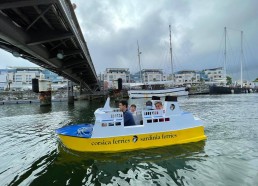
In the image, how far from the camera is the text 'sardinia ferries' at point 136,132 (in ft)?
37.9

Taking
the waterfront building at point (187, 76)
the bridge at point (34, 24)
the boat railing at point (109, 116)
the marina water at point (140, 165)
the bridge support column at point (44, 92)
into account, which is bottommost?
the marina water at point (140, 165)

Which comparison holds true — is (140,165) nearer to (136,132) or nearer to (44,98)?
(136,132)

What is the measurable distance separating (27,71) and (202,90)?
12207 centimetres

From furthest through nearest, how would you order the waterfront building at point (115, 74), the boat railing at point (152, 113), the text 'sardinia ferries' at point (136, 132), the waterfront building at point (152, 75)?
the waterfront building at point (152, 75) < the waterfront building at point (115, 74) < the boat railing at point (152, 113) < the text 'sardinia ferries' at point (136, 132)

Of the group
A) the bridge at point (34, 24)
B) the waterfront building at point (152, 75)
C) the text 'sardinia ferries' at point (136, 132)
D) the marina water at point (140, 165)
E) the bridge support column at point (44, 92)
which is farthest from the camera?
the waterfront building at point (152, 75)

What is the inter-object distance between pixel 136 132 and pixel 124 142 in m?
0.80

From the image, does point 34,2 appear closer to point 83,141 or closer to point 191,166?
point 83,141

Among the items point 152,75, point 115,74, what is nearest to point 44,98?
point 115,74

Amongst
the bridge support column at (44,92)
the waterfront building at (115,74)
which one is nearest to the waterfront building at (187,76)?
the waterfront building at (115,74)

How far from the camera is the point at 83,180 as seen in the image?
856 cm

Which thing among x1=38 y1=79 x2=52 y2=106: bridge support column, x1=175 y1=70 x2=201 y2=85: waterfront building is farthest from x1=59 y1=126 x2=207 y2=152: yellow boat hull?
x1=175 y1=70 x2=201 y2=85: waterfront building

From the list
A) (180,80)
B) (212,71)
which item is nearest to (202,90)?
(180,80)

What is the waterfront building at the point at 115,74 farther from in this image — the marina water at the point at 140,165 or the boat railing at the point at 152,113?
the boat railing at the point at 152,113

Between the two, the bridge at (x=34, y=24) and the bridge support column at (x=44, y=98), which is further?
the bridge support column at (x=44, y=98)
